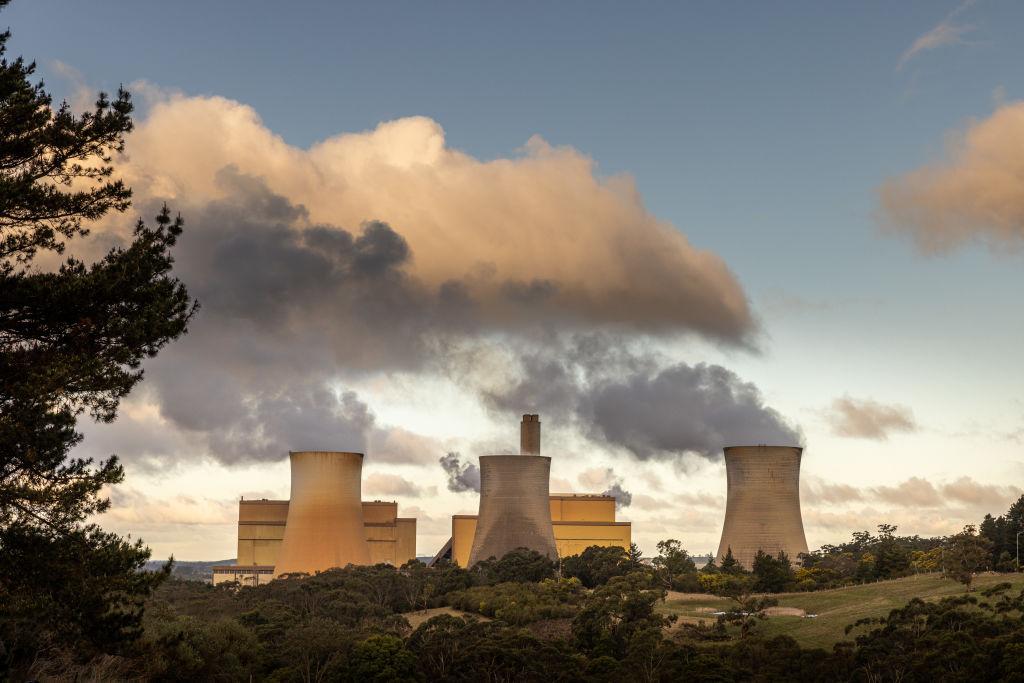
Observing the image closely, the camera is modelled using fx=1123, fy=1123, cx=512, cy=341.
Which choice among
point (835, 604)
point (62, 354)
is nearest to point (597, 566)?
point (835, 604)

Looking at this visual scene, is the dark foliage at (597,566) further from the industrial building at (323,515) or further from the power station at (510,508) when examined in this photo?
the industrial building at (323,515)

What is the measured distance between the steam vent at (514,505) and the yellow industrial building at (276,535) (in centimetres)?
1599

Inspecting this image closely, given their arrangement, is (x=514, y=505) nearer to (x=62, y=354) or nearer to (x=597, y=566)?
(x=597, y=566)

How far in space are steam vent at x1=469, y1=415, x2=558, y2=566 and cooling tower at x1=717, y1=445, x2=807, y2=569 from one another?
766cm

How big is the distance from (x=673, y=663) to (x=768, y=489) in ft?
48.9

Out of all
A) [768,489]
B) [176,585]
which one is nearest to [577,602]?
[768,489]

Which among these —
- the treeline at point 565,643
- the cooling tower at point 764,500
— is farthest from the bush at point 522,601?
the cooling tower at point 764,500

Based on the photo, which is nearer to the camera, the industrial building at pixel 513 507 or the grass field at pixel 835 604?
the grass field at pixel 835 604

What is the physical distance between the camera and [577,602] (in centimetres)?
4184

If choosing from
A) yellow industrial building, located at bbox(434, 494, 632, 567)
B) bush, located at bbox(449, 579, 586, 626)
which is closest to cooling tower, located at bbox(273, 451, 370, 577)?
bush, located at bbox(449, 579, 586, 626)

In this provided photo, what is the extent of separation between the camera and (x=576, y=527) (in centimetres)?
6156

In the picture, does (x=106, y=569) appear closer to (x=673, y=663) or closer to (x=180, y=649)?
(x=180, y=649)

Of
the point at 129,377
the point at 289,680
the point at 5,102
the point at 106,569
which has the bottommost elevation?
the point at 289,680

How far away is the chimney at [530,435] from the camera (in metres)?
58.8
